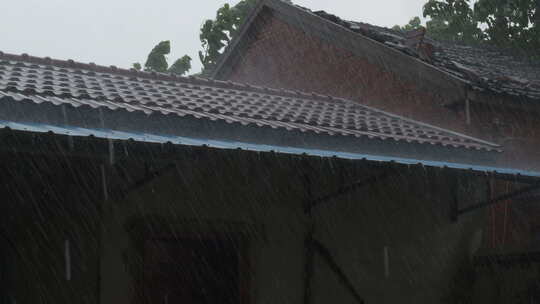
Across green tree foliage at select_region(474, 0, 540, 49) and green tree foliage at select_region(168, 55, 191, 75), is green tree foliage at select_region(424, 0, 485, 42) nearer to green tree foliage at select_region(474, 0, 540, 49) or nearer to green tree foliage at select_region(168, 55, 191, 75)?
green tree foliage at select_region(474, 0, 540, 49)

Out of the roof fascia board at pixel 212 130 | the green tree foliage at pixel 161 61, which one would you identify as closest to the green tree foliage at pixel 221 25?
the green tree foliage at pixel 161 61

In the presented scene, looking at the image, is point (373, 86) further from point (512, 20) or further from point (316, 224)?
point (512, 20)

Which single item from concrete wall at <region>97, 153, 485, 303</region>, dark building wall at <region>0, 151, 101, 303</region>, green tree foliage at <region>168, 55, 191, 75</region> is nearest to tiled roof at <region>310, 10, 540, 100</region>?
concrete wall at <region>97, 153, 485, 303</region>

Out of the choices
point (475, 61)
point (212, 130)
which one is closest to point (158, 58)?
point (475, 61)

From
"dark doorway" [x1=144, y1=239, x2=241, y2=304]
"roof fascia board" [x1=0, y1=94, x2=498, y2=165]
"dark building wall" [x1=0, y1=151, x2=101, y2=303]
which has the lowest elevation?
"dark doorway" [x1=144, y1=239, x2=241, y2=304]

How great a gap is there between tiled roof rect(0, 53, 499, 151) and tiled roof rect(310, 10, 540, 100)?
1025 millimetres

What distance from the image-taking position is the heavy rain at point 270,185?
644 cm

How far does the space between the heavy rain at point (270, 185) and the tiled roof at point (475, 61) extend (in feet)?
0.21

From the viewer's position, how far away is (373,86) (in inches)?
494

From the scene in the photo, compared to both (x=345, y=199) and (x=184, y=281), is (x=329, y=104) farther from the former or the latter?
(x=184, y=281)

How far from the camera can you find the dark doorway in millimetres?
7562

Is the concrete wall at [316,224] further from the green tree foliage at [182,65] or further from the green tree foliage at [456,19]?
the green tree foliage at [182,65]

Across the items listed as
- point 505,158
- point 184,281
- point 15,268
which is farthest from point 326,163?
point 505,158

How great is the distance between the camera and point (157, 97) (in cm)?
892
